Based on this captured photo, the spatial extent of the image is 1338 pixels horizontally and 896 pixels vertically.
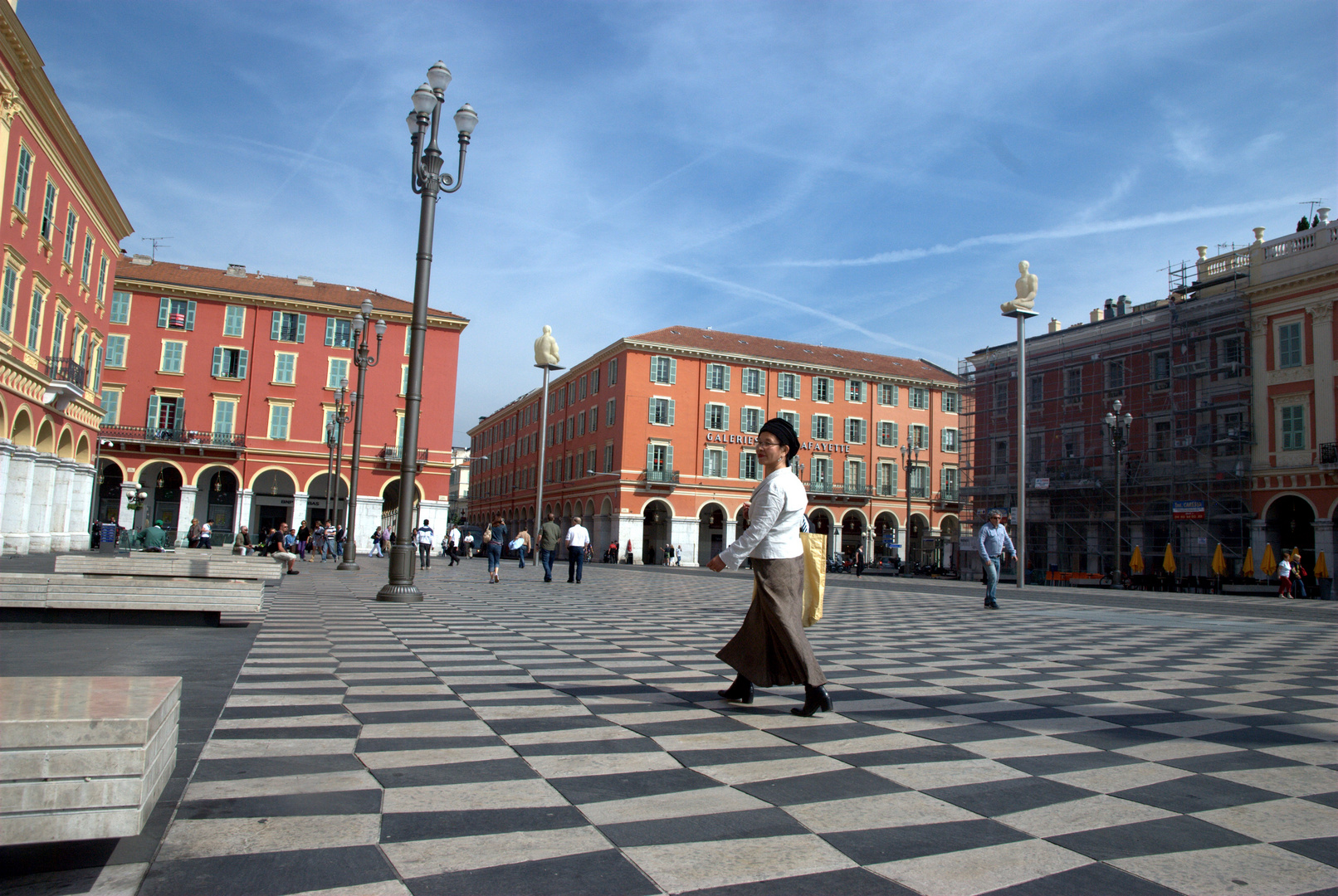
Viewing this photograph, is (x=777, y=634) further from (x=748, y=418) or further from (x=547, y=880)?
(x=748, y=418)

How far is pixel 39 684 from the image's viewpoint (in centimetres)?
294

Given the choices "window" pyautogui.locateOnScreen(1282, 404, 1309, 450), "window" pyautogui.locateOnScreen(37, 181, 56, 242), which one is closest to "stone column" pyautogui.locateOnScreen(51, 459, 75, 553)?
"window" pyautogui.locateOnScreen(37, 181, 56, 242)

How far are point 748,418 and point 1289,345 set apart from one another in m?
31.1

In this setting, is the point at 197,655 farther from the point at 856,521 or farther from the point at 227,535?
the point at 856,521

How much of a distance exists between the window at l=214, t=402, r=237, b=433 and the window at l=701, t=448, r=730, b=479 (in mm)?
27014

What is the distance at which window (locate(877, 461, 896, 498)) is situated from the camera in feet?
206

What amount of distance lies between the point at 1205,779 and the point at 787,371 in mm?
58074

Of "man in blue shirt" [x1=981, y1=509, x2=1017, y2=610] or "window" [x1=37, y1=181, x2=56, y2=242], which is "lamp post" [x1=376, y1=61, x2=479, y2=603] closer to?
"man in blue shirt" [x1=981, y1=509, x2=1017, y2=610]

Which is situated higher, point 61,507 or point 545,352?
point 545,352

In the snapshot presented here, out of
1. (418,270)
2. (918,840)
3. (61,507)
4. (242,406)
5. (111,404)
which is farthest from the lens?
(242,406)

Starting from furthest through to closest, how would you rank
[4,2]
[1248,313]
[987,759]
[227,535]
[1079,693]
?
[227,535]
[1248,313]
[4,2]
[1079,693]
[987,759]

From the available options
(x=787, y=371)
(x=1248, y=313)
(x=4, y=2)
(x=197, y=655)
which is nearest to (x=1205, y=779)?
(x=197, y=655)

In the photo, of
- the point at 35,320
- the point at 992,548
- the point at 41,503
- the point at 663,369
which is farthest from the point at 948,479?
the point at 35,320

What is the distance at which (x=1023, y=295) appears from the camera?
3108 centimetres
